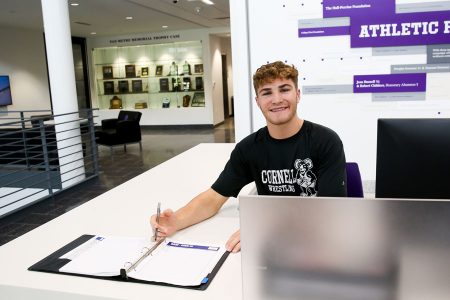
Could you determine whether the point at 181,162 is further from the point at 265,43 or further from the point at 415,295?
the point at 415,295

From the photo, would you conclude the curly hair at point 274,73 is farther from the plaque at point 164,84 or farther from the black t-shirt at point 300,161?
the plaque at point 164,84

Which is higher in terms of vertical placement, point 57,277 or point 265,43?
point 265,43

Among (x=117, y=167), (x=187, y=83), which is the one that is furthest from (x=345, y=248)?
(x=187, y=83)

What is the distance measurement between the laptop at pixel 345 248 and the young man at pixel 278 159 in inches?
28.9

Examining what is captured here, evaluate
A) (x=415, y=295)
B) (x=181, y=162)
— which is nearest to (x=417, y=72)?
(x=181, y=162)

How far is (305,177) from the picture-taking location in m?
1.58

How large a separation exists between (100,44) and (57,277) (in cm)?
1208

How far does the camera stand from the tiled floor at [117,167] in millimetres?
4395

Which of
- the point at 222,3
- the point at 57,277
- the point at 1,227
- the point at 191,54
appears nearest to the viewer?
the point at 57,277

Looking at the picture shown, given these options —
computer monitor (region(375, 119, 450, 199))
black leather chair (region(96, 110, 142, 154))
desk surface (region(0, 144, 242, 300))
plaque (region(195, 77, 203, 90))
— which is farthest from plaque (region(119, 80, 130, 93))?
computer monitor (region(375, 119, 450, 199))

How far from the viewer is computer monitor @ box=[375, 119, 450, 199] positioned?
110 cm

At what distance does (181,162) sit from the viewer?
8.80ft

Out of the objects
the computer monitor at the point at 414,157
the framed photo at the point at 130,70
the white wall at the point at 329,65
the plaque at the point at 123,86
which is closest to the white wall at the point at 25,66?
the plaque at the point at 123,86

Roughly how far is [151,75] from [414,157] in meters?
11.5
